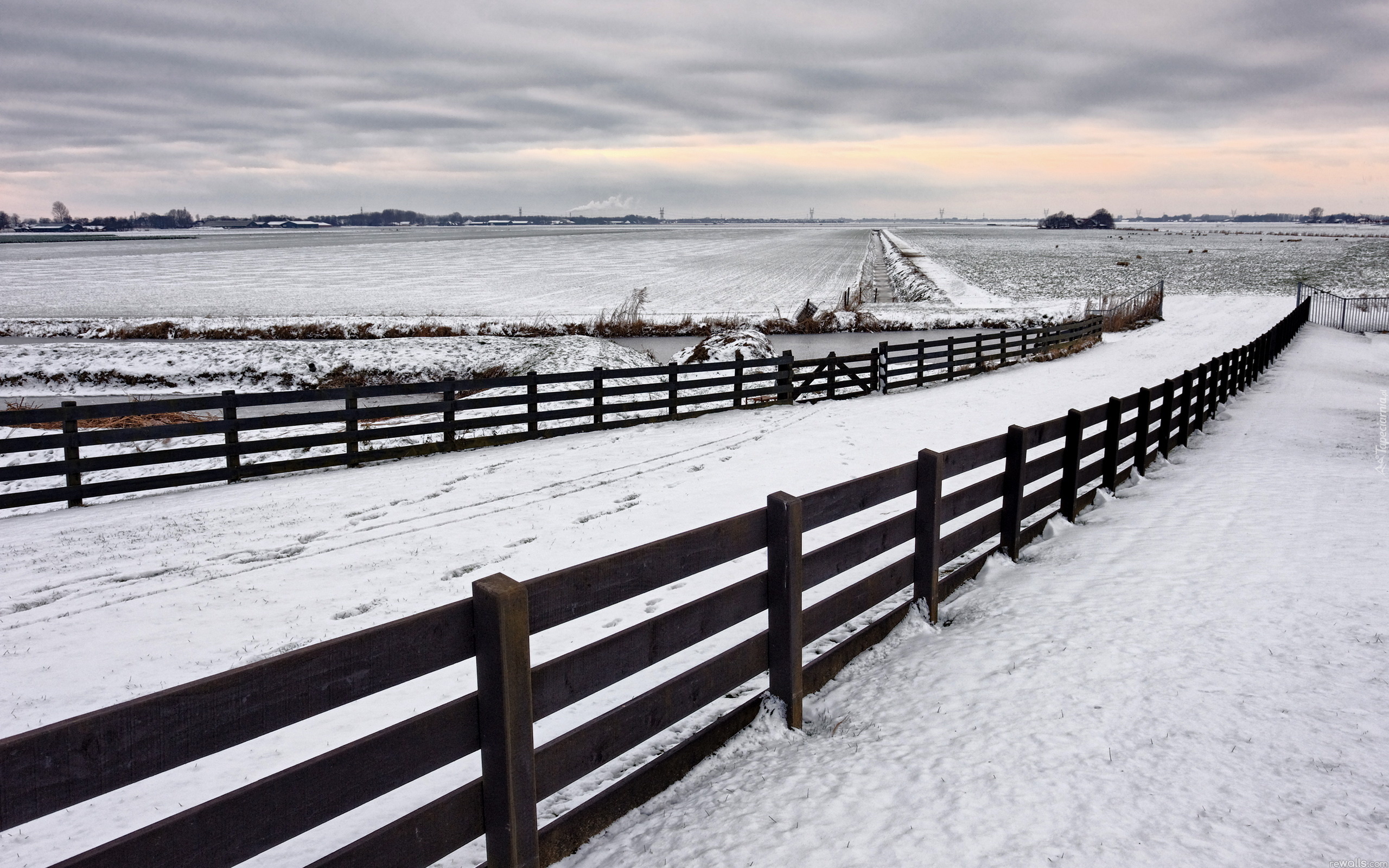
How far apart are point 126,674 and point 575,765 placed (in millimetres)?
4041

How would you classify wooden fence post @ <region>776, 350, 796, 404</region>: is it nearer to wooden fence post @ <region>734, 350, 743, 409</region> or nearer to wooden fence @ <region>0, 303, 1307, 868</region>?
wooden fence post @ <region>734, 350, 743, 409</region>

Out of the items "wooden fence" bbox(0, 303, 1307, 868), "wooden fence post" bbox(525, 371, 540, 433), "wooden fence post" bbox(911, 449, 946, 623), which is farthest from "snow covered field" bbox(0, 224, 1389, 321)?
"wooden fence" bbox(0, 303, 1307, 868)

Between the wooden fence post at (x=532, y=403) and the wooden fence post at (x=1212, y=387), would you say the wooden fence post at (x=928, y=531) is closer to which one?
the wooden fence post at (x=532, y=403)

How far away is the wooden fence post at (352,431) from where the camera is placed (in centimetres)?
1277

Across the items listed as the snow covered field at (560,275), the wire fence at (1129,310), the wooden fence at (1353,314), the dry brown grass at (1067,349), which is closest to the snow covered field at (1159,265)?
the snow covered field at (560,275)

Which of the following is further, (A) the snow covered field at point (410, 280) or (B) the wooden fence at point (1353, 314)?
(A) the snow covered field at point (410, 280)

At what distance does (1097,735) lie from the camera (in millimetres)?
4109

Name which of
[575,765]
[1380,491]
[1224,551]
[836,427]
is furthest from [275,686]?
[836,427]

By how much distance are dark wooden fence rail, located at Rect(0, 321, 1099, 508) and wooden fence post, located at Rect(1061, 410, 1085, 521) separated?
8.39 m

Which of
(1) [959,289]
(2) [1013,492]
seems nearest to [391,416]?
(2) [1013,492]

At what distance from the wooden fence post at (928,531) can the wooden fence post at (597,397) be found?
10.1 metres

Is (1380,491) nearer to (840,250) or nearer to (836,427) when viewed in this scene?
(836,427)

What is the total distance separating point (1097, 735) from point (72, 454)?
39.6ft

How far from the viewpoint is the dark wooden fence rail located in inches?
Result: 427
